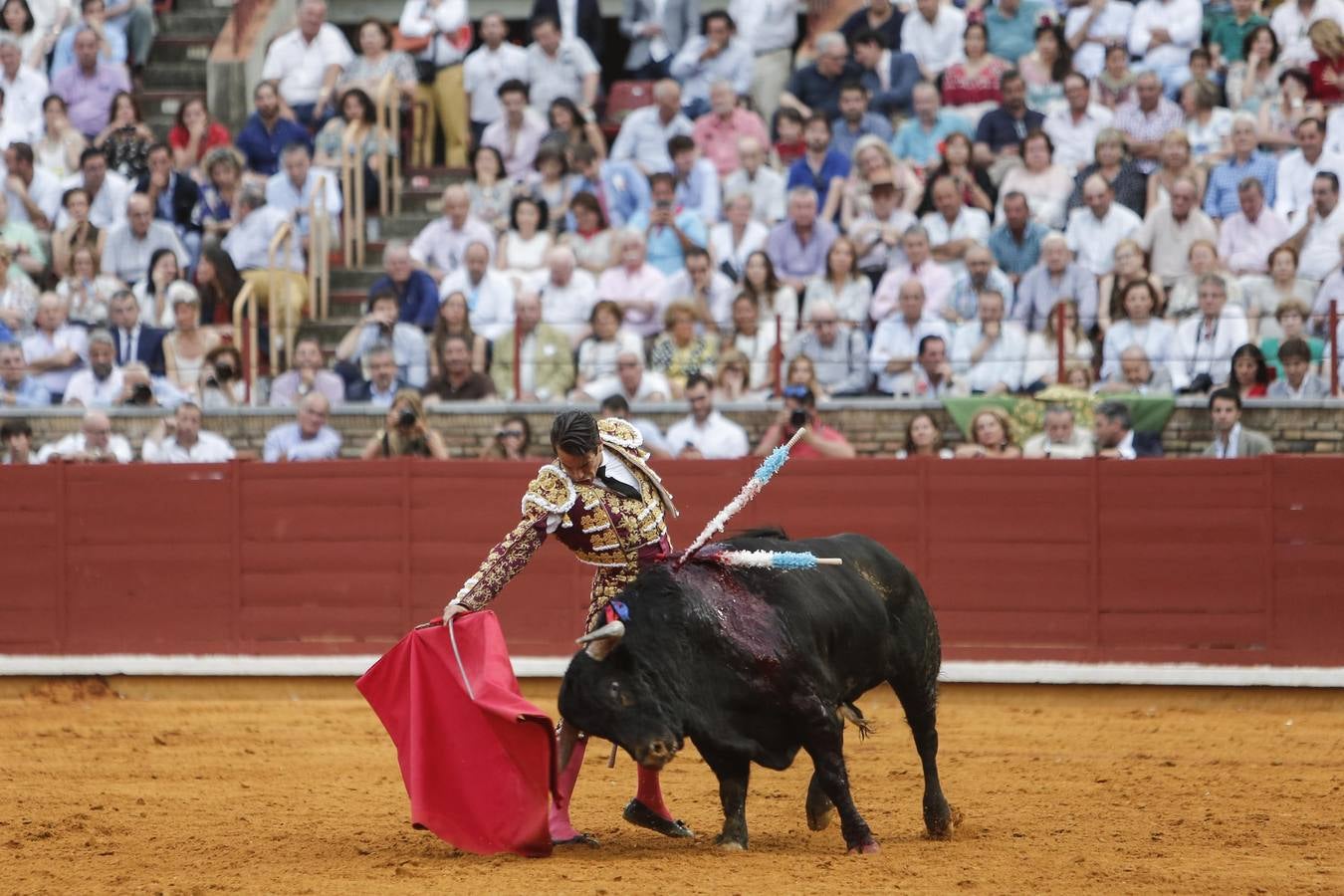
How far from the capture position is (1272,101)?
41.0 feet

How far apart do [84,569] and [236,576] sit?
90cm

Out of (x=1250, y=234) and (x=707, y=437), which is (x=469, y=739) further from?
(x=1250, y=234)

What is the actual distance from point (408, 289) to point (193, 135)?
2.94 meters

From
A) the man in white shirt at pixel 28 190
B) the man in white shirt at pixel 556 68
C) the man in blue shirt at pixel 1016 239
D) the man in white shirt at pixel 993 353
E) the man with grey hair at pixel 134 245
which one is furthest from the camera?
the man in white shirt at pixel 556 68

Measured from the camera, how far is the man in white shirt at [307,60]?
1467 cm

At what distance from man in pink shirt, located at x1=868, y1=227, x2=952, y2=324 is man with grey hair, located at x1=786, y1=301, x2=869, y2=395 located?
0.28m

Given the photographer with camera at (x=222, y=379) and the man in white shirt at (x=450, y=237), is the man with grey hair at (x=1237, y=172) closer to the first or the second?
the man in white shirt at (x=450, y=237)

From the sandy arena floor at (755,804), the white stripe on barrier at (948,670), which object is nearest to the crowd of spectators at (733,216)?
the white stripe on barrier at (948,670)

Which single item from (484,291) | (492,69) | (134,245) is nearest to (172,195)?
(134,245)

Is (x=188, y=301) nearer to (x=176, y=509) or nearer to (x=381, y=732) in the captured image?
(x=176, y=509)

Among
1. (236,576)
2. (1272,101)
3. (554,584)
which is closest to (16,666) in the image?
(236,576)

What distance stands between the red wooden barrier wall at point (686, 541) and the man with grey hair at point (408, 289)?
1.57 meters

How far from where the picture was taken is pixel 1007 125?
12.8 meters

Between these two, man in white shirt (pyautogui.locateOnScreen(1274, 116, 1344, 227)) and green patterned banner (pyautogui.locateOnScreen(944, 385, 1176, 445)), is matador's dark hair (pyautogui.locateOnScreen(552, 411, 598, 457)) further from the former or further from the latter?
man in white shirt (pyautogui.locateOnScreen(1274, 116, 1344, 227))
